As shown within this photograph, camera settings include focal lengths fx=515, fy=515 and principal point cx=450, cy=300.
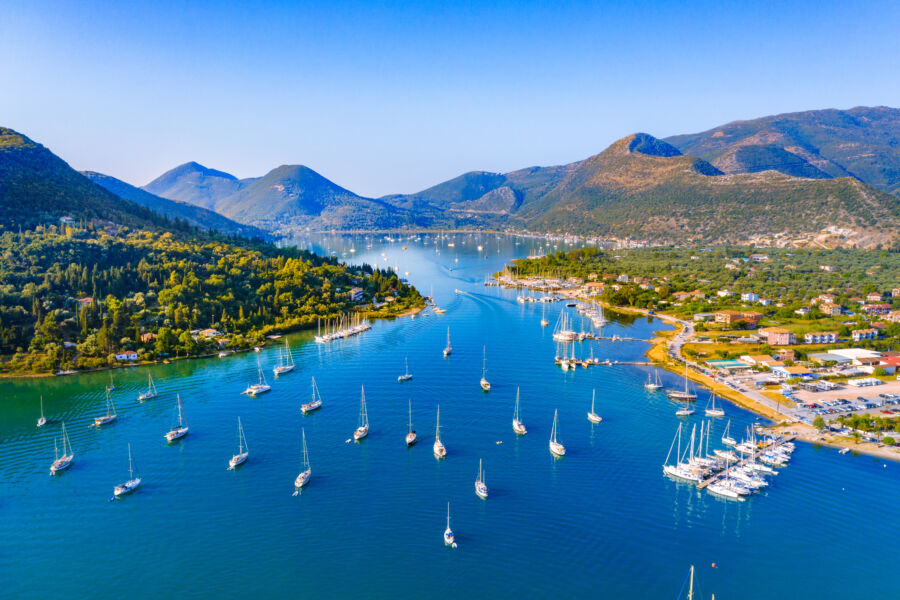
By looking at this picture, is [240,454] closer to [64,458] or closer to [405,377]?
[64,458]

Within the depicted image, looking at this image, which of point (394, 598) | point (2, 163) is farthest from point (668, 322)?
point (2, 163)

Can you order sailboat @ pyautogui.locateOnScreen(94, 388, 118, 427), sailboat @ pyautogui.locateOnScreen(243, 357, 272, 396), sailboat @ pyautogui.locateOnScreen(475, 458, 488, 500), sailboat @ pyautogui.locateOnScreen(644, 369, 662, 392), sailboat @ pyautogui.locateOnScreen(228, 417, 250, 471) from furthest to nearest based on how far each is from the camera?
sailboat @ pyautogui.locateOnScreen(644, 369, 662, 392) → sailboat @ pyautogui.locateOnScreen(243, 357, 272, 396) → sailboat @ pyautogui.locateOnScreen(94, 388, 118, 427) → sailboat @ pyautogui.locateOnScreen(228, 417, 250, 471) → sailboat @ pyautogui.locateOnScreen(475, 458, 488, 500)

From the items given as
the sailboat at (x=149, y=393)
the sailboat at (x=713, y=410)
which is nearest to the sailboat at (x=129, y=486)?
the sailboat at (x=149, y=393)

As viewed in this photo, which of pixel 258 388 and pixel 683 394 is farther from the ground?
pixel 683 394

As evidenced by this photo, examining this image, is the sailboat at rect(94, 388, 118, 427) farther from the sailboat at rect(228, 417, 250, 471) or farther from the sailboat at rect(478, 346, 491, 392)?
the sailboat at rect(478, 346, 491, 392)

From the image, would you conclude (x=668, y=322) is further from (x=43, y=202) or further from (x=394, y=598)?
(x=43, y=202)

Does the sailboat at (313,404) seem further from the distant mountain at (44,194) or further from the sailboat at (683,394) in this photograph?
the distant mountain at (44,194)

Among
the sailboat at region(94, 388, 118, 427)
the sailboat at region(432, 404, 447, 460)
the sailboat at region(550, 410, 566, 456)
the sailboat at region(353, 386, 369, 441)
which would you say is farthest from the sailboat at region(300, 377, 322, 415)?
the sailboat at region(550, 410, 566, 456)

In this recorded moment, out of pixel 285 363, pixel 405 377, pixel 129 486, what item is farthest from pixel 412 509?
pixel 285 363
